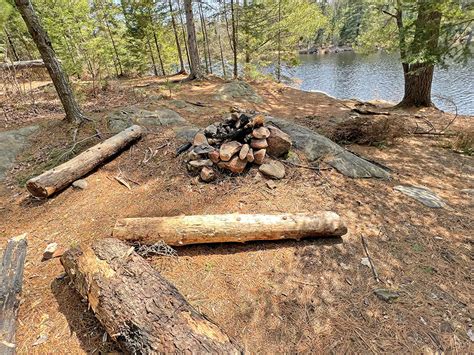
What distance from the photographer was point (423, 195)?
3.60m

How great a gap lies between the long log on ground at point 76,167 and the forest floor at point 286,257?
14cm

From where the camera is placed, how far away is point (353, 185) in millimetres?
3668

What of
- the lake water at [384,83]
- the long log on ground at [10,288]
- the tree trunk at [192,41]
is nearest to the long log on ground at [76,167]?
the long log on ground at [10,288]

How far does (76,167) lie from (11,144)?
2.12 meters

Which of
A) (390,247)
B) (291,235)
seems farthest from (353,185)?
(291,235)

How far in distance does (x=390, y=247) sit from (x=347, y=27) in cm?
5101

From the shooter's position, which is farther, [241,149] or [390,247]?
[241,149]

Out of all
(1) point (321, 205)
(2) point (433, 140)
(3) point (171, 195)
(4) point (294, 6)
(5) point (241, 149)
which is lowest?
(2) point (433, 140)

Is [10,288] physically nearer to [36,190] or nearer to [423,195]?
[36,190]

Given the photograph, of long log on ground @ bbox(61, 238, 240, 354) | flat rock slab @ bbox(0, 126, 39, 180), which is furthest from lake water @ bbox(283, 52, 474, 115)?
flat rock slab @ bbox(0, 126, 39, 180)

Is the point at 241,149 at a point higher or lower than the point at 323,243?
higher

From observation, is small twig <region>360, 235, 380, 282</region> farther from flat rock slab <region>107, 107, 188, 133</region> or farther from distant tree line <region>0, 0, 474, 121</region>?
distant tree line <region>0, 0, 474, 121</region>

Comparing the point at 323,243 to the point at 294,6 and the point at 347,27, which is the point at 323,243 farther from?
the point at 347,27

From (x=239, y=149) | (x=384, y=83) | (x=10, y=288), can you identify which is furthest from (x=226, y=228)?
(x=384, y=83)
